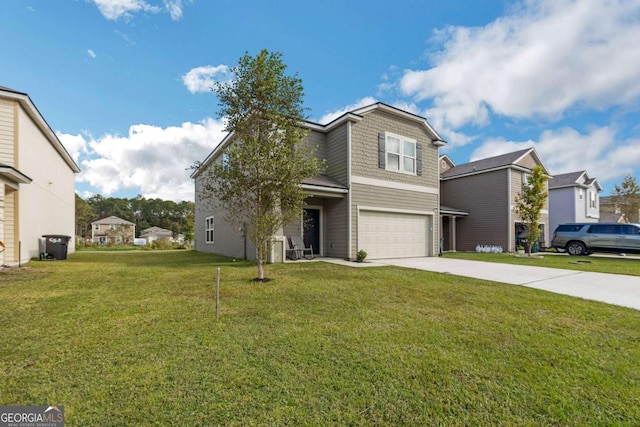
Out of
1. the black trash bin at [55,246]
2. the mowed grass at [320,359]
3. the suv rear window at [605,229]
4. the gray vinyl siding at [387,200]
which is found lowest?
the mowed grass at [320,359]

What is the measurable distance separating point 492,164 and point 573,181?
9.41 m

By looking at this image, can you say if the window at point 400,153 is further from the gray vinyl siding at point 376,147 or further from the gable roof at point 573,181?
the gable roof at point 573,181

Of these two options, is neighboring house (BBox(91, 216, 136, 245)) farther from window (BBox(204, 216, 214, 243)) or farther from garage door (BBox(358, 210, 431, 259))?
garage door (BBox(358, 210, 431, 259))

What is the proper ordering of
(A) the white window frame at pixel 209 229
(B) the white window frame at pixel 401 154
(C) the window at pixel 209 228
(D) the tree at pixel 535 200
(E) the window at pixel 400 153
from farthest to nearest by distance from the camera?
(C) the window at pixel 209 228
(A) the white window frame at pixel 209 229
(D) the tree at pixel 535 200
(E) the window at pixel 400 153
(B) the white window frame at pixel 401 154

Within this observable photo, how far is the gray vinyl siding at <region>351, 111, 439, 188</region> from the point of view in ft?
38.8

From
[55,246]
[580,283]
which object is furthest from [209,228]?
[580,283]

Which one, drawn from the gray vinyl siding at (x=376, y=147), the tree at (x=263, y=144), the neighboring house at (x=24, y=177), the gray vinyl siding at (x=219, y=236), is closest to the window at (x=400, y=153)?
the gray vinyl siding at (x=376, y=147)

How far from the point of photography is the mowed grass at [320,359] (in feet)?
7.19

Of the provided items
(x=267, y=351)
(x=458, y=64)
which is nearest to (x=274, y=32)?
(x=458, y=64)

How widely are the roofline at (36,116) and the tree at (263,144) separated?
7836mm

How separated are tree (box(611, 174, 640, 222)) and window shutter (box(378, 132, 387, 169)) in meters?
33.8

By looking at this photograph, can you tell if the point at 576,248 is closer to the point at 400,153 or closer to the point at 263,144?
the point at 400,153

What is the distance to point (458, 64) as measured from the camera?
40.9 feet

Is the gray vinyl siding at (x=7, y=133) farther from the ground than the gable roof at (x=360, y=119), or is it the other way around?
the gable roof at (x=360, y=119)
